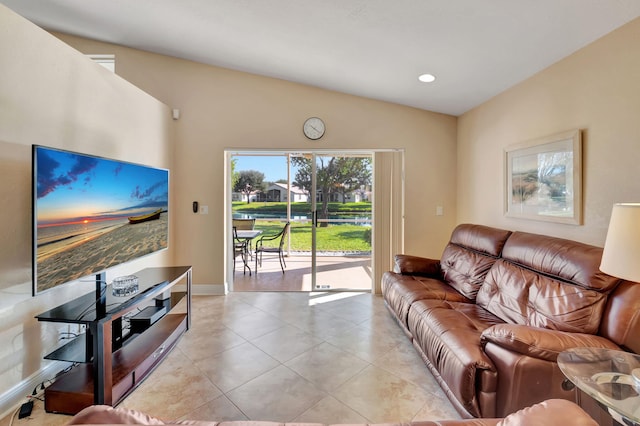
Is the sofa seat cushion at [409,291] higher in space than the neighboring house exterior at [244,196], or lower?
lower

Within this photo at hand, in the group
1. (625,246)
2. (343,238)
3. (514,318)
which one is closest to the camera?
(625,246)

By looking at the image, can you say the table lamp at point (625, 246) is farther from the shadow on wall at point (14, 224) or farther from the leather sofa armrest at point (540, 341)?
the shadow on wall at point (14, 224)

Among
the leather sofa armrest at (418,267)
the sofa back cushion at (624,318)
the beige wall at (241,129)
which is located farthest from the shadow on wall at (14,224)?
the sofa back cushion at (624,318)

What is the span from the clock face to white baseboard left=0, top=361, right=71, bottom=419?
3.40 metres

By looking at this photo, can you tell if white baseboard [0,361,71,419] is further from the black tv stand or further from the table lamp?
the table lamp

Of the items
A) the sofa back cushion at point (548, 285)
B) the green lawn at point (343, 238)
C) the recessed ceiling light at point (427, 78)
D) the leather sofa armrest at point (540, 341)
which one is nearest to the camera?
the leather sofa armrest at point (540, 341)

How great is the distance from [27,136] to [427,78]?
3.41 m

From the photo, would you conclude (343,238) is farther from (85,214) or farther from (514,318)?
(85,214)

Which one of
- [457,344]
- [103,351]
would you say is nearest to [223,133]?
[103,351]

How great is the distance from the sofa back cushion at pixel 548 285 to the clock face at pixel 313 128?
8.44 ft

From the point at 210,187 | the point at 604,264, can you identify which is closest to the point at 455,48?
the point at 604,264

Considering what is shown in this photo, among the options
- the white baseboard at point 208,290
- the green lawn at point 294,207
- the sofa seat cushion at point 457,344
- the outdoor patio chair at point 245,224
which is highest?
the green lawn at point 294,207

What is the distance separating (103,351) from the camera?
5.53 feet

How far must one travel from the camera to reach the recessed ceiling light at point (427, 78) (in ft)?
9.65
